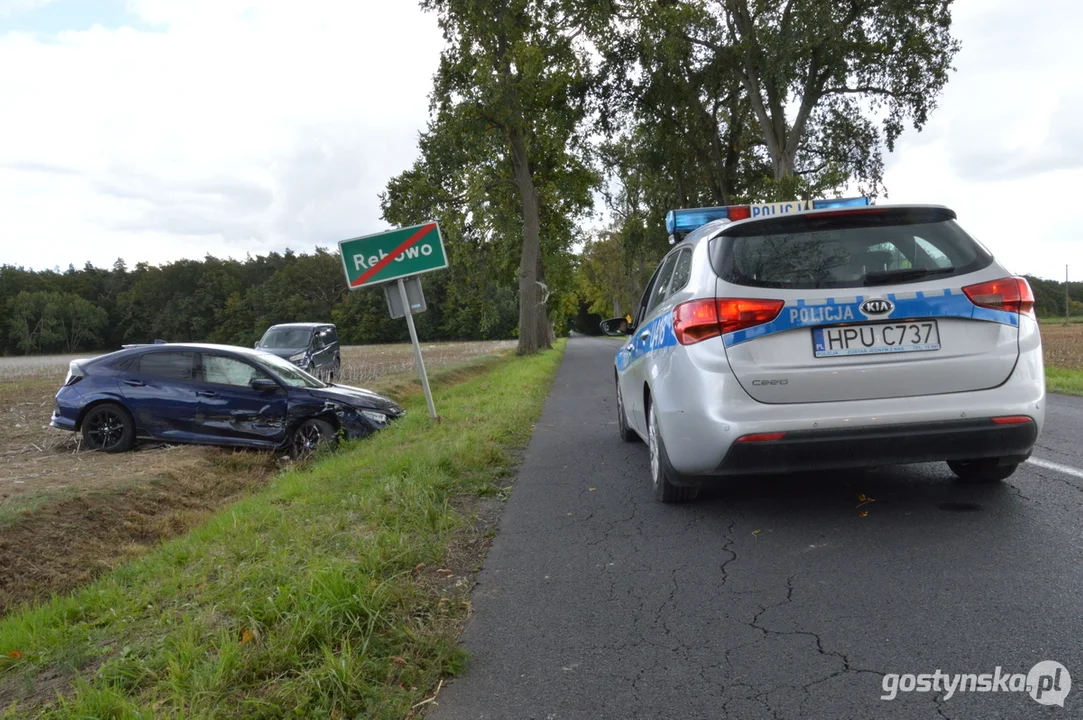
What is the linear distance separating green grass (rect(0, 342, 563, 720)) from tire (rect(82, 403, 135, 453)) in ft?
16.5

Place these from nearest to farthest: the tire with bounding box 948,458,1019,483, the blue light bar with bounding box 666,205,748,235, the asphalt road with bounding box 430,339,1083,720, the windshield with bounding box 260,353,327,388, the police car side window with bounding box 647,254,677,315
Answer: the asphalt road with bounding box 430,339,1083,720, the tire with bounding box 948,458,1019,483, the police car side window with bounding box 647,254,677,315, the blue light bar with bounding box 666,205,748,235, the windshield with bounding box 260,353,327,388

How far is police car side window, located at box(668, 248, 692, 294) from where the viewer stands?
17.0 feet

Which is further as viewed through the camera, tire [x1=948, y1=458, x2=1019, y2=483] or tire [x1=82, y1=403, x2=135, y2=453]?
tire [x1=82, y1=403, x2=135, y2=453]

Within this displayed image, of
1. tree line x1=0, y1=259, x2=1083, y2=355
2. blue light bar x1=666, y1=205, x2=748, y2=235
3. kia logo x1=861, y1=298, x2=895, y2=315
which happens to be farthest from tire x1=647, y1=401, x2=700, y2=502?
tree line x1=0, y1=259, x2=1083, y2=355

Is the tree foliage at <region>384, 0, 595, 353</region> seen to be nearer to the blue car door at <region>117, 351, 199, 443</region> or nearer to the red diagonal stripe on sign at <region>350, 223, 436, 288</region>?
the red diagonal stripe on sign at <region>350, 223, 436, 288</region>

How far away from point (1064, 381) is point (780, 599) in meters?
11.6

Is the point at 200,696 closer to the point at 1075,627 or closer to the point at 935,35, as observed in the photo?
the point at 1075,627

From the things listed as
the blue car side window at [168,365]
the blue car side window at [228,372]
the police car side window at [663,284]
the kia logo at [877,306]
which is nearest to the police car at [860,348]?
the kia logo at [877,306]

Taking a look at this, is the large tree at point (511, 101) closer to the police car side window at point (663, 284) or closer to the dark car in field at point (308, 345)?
the dark car in field at point (308, 345)

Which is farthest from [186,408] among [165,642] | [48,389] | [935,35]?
[935,35]

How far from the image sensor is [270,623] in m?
3.43

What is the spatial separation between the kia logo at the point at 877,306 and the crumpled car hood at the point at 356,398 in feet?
25.8

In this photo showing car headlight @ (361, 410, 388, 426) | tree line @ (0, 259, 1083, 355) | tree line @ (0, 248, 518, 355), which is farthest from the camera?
tree line @ (0, 248, 518, 355)

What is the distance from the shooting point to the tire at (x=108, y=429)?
10.4 metres
